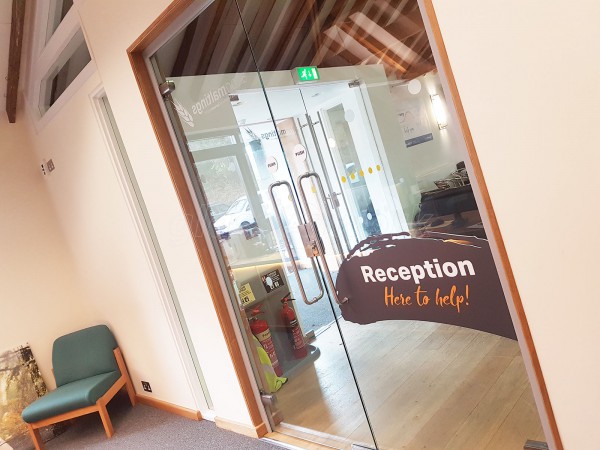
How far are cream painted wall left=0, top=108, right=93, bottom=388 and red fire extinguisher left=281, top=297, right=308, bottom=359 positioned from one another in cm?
261

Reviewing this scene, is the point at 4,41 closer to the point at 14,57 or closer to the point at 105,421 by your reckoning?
the point at 14,57

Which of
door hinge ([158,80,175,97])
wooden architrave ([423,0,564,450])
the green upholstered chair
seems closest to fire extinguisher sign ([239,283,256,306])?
door hinge ([158,80,175,97])

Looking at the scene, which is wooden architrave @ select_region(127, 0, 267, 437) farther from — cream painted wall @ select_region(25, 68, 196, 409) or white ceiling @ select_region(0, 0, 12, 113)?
white ceiling @ select_region(0, 0, 12, 113)

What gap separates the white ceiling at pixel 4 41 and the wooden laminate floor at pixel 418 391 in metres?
3.45

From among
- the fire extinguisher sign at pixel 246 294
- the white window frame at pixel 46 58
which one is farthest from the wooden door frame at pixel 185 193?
the white window frame at pixel 46 58

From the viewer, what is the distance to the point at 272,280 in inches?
114

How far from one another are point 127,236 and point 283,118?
6.05 feet

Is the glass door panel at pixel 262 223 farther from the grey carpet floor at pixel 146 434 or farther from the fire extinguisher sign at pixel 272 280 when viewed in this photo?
the grey carpet floor at pixel 146 434

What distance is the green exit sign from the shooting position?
2.16 m

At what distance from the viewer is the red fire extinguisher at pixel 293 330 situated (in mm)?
2879

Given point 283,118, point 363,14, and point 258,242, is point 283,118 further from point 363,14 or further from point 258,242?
point 258,242

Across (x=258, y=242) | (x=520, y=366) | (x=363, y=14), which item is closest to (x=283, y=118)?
(x=363, y=14)

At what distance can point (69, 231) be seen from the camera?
14.5ft

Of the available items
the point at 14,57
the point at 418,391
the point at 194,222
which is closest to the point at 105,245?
the point at 194,222
